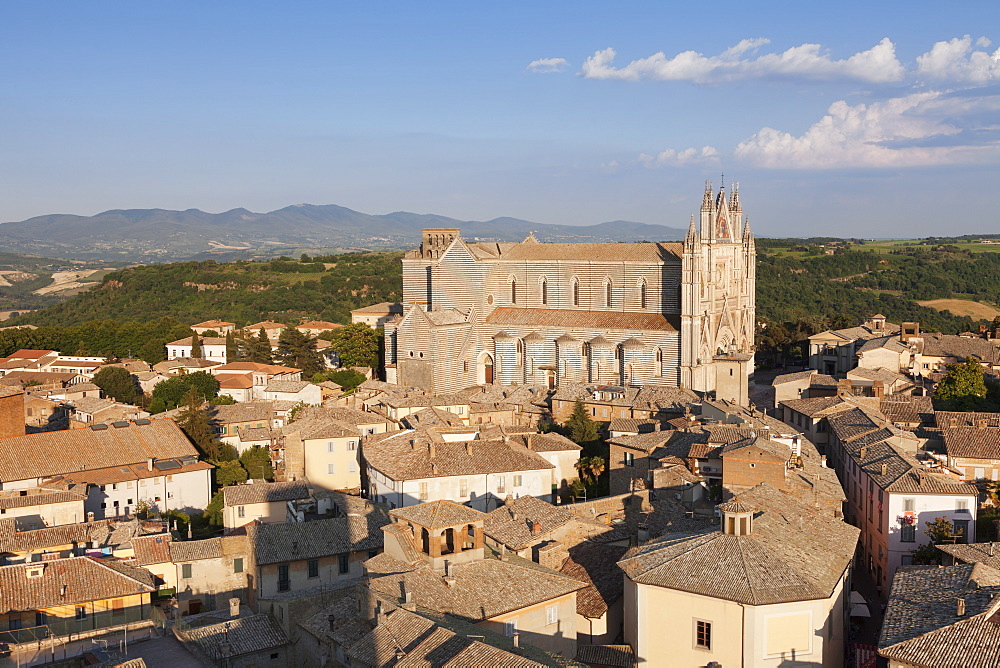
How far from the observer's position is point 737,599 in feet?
58.7

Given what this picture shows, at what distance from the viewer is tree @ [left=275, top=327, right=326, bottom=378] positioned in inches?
2293

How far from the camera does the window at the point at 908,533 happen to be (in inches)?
1024

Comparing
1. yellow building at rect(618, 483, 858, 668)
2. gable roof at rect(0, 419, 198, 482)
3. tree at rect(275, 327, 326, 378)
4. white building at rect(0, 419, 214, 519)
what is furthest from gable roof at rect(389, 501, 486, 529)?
tree at rect(275, 327, 326, 378)

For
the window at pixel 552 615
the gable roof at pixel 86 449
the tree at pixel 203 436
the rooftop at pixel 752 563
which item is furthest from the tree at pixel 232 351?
the window at pixel 552 615

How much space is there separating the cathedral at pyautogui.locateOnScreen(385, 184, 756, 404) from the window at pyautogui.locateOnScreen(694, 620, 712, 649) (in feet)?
95.0

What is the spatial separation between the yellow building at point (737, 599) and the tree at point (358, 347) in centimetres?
3854

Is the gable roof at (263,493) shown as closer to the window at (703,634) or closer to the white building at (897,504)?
the window at (703,634)

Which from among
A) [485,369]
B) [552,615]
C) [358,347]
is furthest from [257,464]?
[552,615]

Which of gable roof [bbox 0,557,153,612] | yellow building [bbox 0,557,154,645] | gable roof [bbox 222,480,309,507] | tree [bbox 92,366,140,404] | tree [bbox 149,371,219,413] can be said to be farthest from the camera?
tree [bbox 92,366,140,404]

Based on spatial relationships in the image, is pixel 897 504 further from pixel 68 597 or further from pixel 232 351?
pixel 232 351

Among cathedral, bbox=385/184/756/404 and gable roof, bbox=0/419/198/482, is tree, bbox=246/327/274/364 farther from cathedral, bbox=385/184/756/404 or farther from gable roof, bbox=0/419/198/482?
gable roof, bbox=0/419/198/482

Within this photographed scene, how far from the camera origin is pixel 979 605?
17234mm

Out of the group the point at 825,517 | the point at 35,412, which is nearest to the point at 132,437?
the point at 35,412

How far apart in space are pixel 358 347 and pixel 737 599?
41.6 metres
